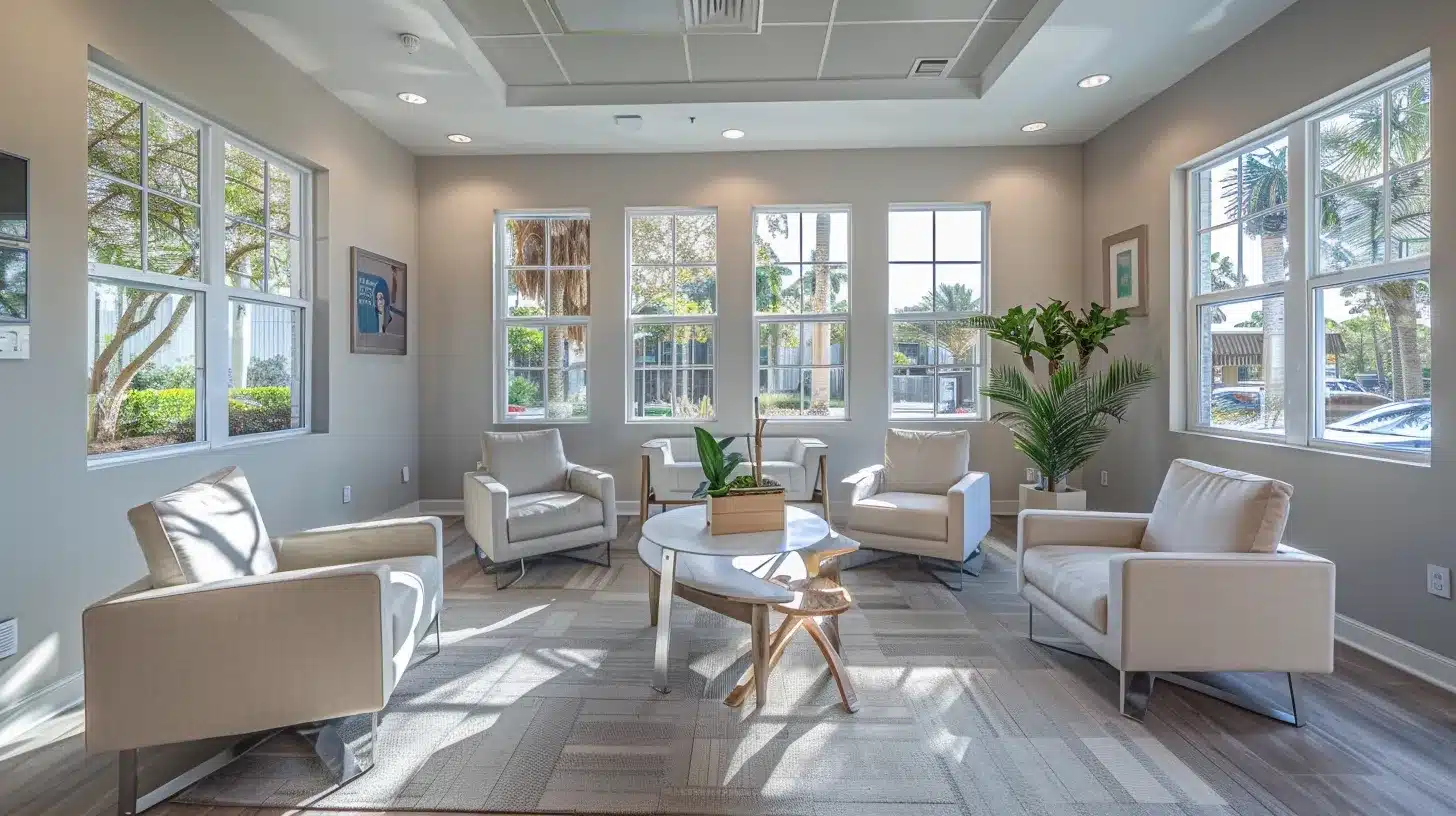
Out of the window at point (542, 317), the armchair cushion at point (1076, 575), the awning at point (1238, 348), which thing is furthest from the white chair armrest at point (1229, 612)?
the window at point (542, 317)

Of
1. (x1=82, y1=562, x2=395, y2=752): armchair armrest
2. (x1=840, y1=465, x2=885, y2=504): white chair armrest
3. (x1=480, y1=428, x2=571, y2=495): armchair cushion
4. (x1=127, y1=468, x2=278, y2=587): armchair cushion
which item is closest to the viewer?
(x1=82, y1=562, x2=395, y2=752): armchair armrest

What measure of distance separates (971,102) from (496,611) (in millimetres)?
4229

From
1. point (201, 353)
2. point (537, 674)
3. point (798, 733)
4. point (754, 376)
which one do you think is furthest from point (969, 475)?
point (201, 353)

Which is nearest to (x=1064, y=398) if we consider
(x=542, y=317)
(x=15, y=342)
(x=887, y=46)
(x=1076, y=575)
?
(x=1076, y=575)

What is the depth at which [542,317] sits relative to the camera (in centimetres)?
552

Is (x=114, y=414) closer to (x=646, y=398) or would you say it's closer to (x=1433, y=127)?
(x=646, y=398)

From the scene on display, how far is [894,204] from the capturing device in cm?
536

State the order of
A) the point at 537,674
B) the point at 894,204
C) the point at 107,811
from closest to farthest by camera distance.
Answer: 1. the point at 107,811
2. the point at 537,674
3. the point at 894,204

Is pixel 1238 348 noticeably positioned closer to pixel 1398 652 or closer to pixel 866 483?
pixel 1398 652

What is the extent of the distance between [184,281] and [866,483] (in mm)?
3711

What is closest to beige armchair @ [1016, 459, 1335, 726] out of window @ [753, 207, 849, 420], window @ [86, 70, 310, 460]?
window @ [753, 207, 849, 420]

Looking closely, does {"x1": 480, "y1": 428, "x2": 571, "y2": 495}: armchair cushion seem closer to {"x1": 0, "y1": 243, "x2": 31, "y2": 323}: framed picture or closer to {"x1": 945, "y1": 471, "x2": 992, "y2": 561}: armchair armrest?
{"x1": 0, "y1": 243, "x2": 31, "y2": 323}: framed picture

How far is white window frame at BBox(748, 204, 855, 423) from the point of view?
5391 mm

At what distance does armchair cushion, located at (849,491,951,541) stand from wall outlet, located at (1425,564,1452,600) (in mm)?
1857
